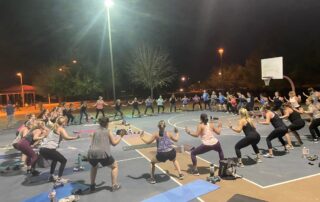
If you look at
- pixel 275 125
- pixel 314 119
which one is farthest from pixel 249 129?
pixel 314 119

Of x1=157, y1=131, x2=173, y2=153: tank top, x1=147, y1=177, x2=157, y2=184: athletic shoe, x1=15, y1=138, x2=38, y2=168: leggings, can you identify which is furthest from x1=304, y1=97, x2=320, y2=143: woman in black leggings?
x1=15, y1=138, x2=38, y2=168: leggings

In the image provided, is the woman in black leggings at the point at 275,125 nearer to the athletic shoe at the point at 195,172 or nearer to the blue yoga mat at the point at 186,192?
the athletic shoe at the point at 195,172

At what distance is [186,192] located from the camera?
761cm

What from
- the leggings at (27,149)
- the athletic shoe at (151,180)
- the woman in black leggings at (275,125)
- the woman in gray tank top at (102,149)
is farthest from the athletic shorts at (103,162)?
the woman in black leggings at (275,125)

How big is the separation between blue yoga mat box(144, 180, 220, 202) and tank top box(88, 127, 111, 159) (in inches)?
64.5

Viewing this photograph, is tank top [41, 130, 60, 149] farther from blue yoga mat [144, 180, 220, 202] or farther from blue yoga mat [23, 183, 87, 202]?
blue yoga mat [144, 180, 220, 202]

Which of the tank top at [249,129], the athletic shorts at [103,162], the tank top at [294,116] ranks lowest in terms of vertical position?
the athletic shorts at [103,162]

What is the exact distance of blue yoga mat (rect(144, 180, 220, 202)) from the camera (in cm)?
724

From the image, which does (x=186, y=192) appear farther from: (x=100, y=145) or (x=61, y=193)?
(x=61, y=193)

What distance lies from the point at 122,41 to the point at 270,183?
4985 cm

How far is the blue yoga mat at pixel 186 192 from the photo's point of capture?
23.7ft

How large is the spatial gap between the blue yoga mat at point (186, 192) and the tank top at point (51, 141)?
341 centimetres

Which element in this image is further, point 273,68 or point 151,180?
point 273,68

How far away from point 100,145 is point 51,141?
1.96 m
